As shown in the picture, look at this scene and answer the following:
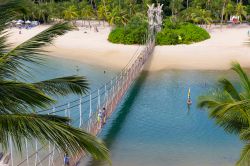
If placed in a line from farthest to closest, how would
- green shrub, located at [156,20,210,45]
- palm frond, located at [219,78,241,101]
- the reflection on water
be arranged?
1. green shrub, located at [156,20,210,45]
2. the reflection on water
3. palm frond, located at [219,78,241,101]

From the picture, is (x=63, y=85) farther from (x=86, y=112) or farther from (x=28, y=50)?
(x=86, y=112)

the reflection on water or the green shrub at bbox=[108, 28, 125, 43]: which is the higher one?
the green shrub at bbox=[108, 28, 125, 43]

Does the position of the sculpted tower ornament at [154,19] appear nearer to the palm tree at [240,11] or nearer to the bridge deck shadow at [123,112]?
the bridge deck shadow at [123,112]

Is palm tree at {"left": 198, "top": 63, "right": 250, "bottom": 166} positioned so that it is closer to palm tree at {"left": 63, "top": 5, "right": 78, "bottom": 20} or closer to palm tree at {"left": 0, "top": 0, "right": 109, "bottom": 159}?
palm tree at {"left": 0, "top": 0, "right": 109, "bottom": 159}

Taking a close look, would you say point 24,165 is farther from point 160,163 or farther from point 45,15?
point 45,15

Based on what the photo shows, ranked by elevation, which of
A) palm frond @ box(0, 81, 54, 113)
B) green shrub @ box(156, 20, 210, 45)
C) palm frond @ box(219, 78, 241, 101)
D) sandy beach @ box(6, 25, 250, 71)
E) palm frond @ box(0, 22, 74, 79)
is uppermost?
palm frond @ box(0, 22, 74, 79)

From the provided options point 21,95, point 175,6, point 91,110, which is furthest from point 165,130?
point 175,6

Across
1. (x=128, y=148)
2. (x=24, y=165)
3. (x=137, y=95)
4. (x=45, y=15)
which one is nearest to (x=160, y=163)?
(x=128, y=148)

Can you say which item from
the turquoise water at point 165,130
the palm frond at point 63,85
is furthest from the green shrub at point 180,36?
the palm frond at point 63,85

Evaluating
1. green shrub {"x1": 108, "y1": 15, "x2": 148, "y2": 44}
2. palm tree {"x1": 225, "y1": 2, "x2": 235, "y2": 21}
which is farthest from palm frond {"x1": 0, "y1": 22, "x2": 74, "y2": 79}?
palm tree {"x1": 225, "y1": 2, "x2": 235, "y2": 21}
